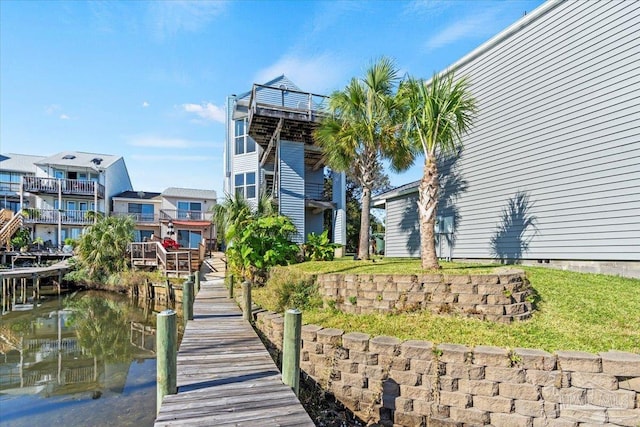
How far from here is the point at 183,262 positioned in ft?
64.1

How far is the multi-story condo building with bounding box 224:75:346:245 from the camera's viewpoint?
15.5 metres

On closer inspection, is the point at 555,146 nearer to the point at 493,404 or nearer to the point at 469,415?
the point at 493,404

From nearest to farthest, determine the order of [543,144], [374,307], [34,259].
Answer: [374,307], [543,144], [34,259]

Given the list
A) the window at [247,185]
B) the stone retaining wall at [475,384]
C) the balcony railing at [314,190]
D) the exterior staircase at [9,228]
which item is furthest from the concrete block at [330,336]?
the exterior staircase at [9,228]

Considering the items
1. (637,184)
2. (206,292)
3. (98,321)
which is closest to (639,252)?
(637,184)

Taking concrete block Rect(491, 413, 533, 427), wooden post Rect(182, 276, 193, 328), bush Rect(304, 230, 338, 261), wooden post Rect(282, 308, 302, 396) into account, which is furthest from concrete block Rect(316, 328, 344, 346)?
bush Rect(304, 230, 338, 261)

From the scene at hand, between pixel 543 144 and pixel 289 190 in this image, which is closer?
pixel 543 144

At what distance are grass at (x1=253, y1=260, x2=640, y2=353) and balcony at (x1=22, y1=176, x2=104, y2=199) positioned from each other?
3003cm

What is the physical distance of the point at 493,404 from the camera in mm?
4758

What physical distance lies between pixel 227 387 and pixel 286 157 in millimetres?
13194

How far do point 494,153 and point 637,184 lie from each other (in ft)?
13.4

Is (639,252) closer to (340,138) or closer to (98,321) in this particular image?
(340,138)

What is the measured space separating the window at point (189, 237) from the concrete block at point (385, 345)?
28460 millimetres

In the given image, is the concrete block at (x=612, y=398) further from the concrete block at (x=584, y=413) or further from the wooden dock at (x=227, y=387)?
the wooden dock at (x=227, y=387)
